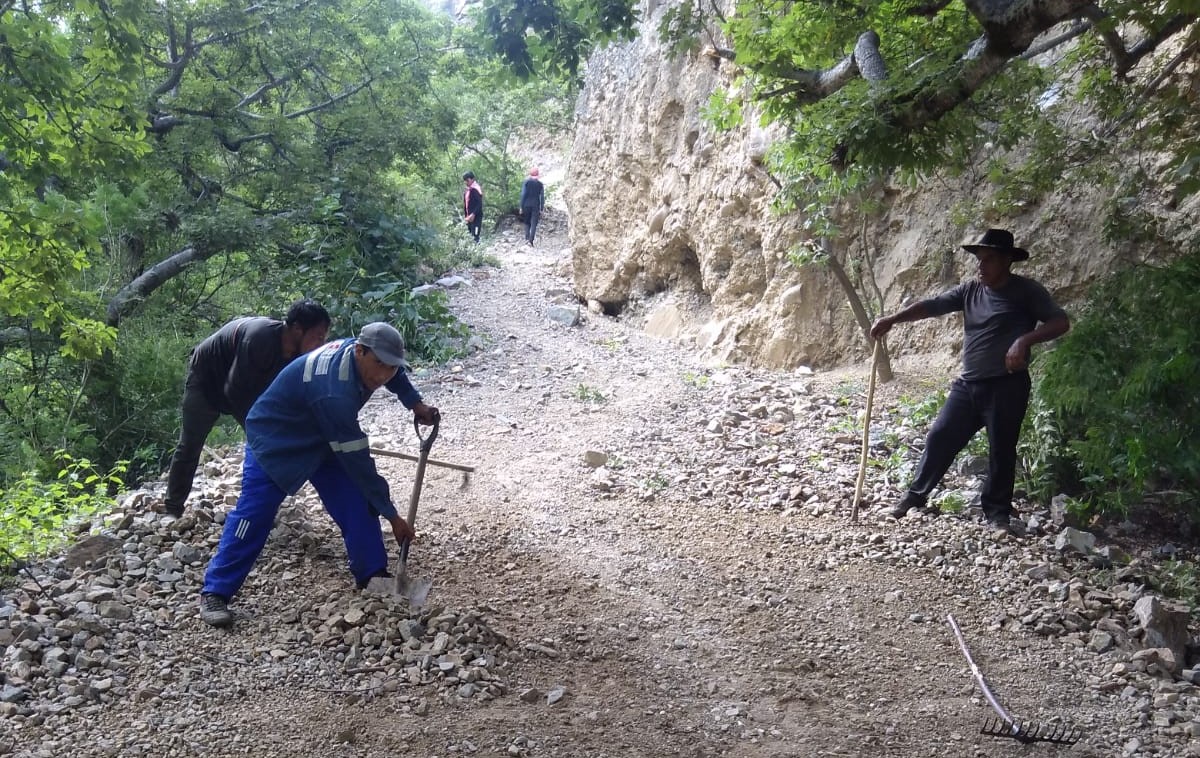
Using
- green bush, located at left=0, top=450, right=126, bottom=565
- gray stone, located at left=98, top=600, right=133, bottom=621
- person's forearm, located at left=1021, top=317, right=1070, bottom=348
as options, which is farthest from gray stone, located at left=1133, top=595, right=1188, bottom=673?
green bush, located at left=0, top=450, right=126, bottom=565

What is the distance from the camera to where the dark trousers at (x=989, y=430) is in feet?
15.4

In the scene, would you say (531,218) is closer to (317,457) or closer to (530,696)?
(317,457)

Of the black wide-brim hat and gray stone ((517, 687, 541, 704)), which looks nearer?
gray stone ((517, 687, 541, 704))

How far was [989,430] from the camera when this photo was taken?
4.82 m

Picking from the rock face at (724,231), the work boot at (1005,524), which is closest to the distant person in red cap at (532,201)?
the rock face at (724,231)

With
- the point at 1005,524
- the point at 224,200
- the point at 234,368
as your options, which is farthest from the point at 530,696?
the point at 224,200

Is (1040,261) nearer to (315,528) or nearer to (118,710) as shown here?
(315,528)

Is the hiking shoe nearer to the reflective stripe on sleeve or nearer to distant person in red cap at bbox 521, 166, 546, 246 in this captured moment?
the reflective stripe on sleeve

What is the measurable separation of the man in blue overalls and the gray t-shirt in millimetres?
3221

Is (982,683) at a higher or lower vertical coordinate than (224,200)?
lower

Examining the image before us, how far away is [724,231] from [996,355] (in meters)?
5.62

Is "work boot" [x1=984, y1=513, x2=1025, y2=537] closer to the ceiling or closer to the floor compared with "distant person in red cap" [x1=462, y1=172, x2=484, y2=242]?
closer to the floor

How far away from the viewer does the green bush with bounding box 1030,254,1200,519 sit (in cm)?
420

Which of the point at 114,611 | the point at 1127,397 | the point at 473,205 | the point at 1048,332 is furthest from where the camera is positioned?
the point at 473,205
